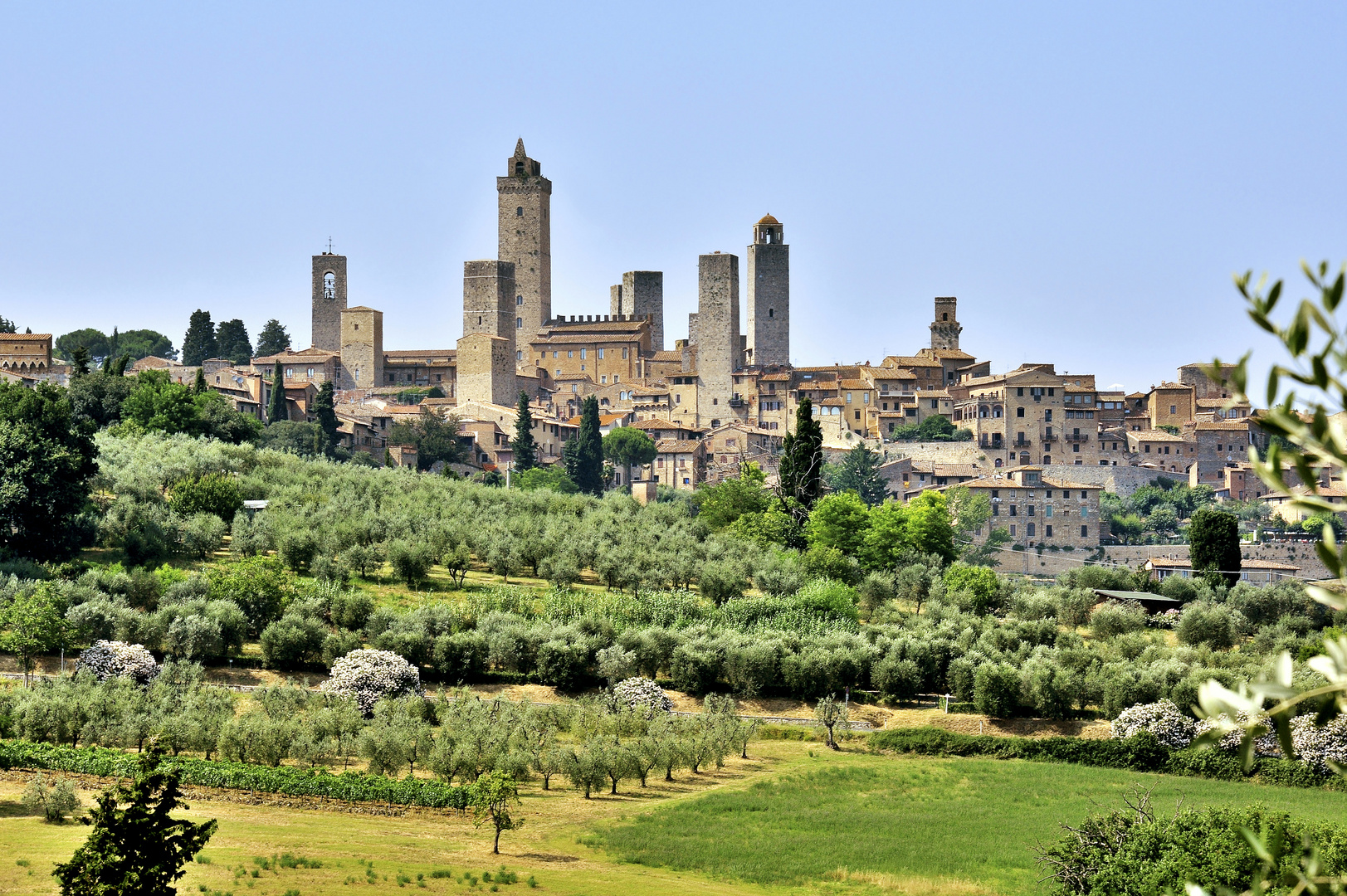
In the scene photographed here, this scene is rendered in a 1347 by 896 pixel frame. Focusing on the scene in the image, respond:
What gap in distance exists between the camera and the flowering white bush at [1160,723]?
35062 mm

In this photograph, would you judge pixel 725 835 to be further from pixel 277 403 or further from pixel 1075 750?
pixel 277 403

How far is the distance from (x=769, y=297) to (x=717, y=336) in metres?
8.56

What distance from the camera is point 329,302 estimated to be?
436 feet

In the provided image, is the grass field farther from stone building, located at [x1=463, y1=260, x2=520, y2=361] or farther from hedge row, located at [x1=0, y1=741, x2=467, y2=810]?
stone building, located at [x1=463, y1=260, x2=520, y2=361]

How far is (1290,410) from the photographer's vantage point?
388 cm

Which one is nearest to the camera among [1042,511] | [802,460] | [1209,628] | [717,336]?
[1209,628]

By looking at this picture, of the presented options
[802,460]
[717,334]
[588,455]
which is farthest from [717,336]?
[802,460]

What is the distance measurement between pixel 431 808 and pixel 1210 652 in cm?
2364

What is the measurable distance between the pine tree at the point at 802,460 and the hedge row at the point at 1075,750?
22.7 m

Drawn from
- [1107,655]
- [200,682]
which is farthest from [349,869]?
[1107,655]

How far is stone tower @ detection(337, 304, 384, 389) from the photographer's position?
125m

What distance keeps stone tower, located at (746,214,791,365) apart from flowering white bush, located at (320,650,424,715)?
301 ft

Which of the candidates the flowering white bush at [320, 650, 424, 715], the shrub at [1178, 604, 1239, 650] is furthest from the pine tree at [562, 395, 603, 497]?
the flowering white bush at [320, 650, 424, 715]

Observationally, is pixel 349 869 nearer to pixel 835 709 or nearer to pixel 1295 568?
pixel 835 709
